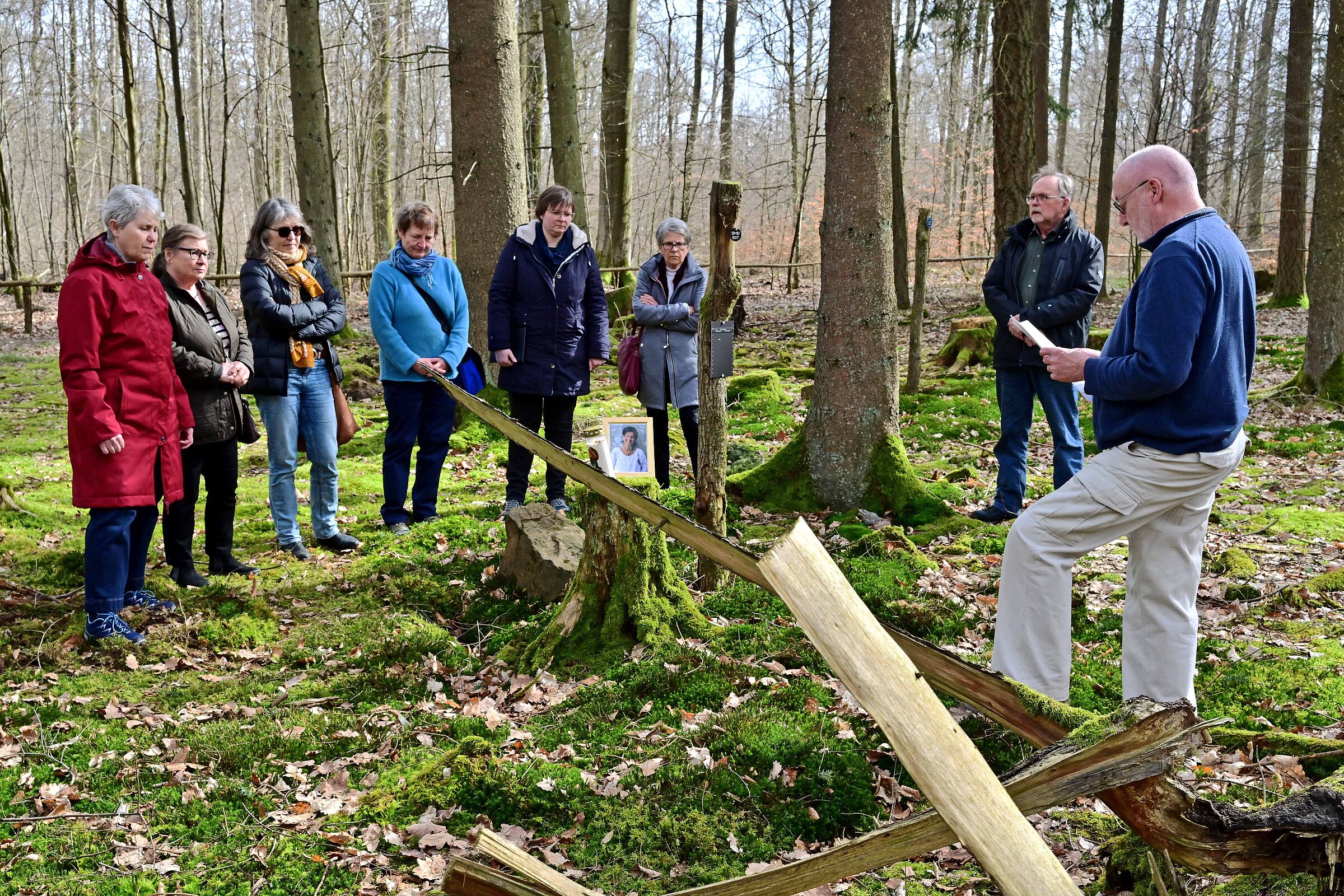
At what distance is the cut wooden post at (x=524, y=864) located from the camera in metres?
1.58

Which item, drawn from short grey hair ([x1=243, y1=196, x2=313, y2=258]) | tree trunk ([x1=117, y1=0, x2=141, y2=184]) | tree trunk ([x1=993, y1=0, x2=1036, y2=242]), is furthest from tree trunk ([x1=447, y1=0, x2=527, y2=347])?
tree trunk ([x1=117, y1=0, x2=141, y2=184])

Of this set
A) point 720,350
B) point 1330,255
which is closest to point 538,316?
point 720,350

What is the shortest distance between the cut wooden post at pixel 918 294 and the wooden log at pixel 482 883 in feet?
25.1

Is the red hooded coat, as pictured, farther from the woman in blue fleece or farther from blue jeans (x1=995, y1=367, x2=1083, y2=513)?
blue jeans (x1=995, y1=367, x2=1083, y2=513)

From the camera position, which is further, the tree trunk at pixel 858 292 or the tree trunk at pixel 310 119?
the tree trunk at pixel 310 119

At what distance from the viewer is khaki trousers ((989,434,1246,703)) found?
336 cm

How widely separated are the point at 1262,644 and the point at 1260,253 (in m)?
26.2

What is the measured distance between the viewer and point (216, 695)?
4531 millimetres

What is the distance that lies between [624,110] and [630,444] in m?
13.0

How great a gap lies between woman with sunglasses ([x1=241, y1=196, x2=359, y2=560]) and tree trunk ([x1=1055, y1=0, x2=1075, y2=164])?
13.7 metres

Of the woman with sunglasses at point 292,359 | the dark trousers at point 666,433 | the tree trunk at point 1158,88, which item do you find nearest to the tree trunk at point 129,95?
the woman with sunglasses at point 292,359

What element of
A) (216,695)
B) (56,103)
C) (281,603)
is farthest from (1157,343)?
(56,103)

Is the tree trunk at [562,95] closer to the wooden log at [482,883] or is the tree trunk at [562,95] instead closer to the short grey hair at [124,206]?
the short grey hair at [124,206]

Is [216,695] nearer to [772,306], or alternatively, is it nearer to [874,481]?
[874,481]
